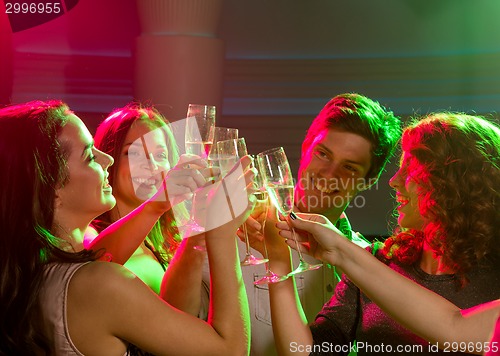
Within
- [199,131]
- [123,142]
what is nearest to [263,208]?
[199,131]

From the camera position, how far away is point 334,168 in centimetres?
263

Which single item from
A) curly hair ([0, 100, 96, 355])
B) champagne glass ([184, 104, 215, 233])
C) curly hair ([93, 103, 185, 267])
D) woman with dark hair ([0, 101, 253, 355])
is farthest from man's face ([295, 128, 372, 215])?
curly hair ([0, 100, 96, 355])

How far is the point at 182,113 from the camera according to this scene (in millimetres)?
4305

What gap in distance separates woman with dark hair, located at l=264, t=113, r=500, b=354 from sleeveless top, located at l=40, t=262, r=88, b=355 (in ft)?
2.02

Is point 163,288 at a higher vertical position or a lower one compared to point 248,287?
higher

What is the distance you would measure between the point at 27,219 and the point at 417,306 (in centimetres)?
99

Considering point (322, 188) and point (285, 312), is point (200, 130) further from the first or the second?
point (322, 188)

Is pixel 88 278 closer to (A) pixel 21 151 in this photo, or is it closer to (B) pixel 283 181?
(A) pixel 21 151

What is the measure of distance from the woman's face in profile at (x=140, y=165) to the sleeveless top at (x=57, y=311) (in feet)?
2.78

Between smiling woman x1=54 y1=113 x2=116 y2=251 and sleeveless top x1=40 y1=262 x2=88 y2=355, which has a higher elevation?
smiling woman x1=54 y1=113 x2=116 y2=251

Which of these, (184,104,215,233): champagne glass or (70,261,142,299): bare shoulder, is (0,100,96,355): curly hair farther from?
(184,104,215,233): champagne glass

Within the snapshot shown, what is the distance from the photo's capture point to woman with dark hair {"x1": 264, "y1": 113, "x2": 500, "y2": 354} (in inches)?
76.9

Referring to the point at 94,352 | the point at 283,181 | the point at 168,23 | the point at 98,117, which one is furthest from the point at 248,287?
the point at 98,117

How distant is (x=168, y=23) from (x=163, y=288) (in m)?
2.72
